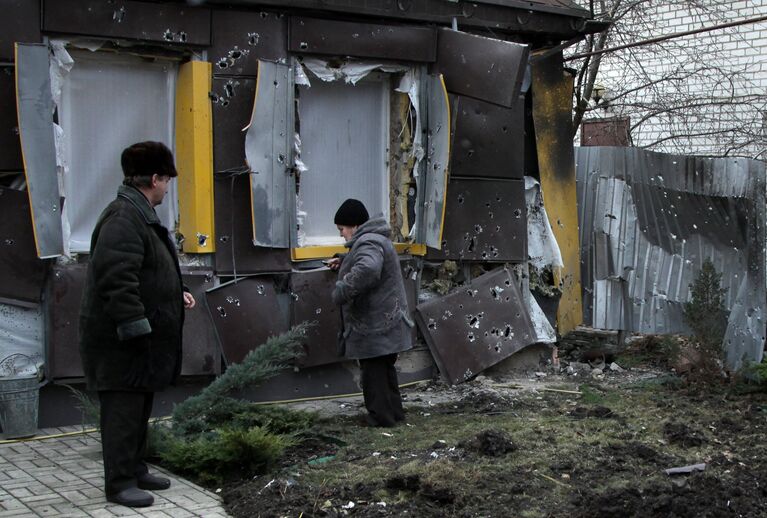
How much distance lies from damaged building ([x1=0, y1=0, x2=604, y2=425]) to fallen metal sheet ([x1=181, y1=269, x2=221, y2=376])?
2 cm

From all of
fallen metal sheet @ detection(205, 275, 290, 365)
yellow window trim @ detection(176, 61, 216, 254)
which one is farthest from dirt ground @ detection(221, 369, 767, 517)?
yellow window trim @ detection(176, 61, 216, 254)

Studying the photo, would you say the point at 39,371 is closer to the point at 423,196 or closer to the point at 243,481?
the point at 243,481

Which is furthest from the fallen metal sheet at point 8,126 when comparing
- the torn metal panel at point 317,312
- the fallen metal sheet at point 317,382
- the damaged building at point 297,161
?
the fallen metal sheet at point 317,382

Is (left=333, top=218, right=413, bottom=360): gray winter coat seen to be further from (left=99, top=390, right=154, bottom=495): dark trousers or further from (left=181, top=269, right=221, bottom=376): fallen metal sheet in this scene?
(left=99, top=390, right=154, bottom=495): dark trousers

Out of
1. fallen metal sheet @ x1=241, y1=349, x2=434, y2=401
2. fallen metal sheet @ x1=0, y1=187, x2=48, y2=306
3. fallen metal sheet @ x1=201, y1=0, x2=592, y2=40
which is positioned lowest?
fallen metal sheet @ x1=241, y1=349, x2=434, y2=401

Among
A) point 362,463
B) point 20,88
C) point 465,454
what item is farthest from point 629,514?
point 20,88

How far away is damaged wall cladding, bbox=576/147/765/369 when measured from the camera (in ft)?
32.1

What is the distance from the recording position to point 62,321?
683cm

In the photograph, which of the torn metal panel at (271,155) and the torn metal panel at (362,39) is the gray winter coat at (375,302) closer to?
the torn metal panel at (271,155)

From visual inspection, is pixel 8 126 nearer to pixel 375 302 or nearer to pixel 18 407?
pixel 18 407

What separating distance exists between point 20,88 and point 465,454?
13.3 ft

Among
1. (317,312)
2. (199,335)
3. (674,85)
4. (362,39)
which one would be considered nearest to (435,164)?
(362,39)

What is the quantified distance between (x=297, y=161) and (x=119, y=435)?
11.6 ft

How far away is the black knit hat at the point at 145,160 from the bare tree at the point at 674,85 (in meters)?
6.74
